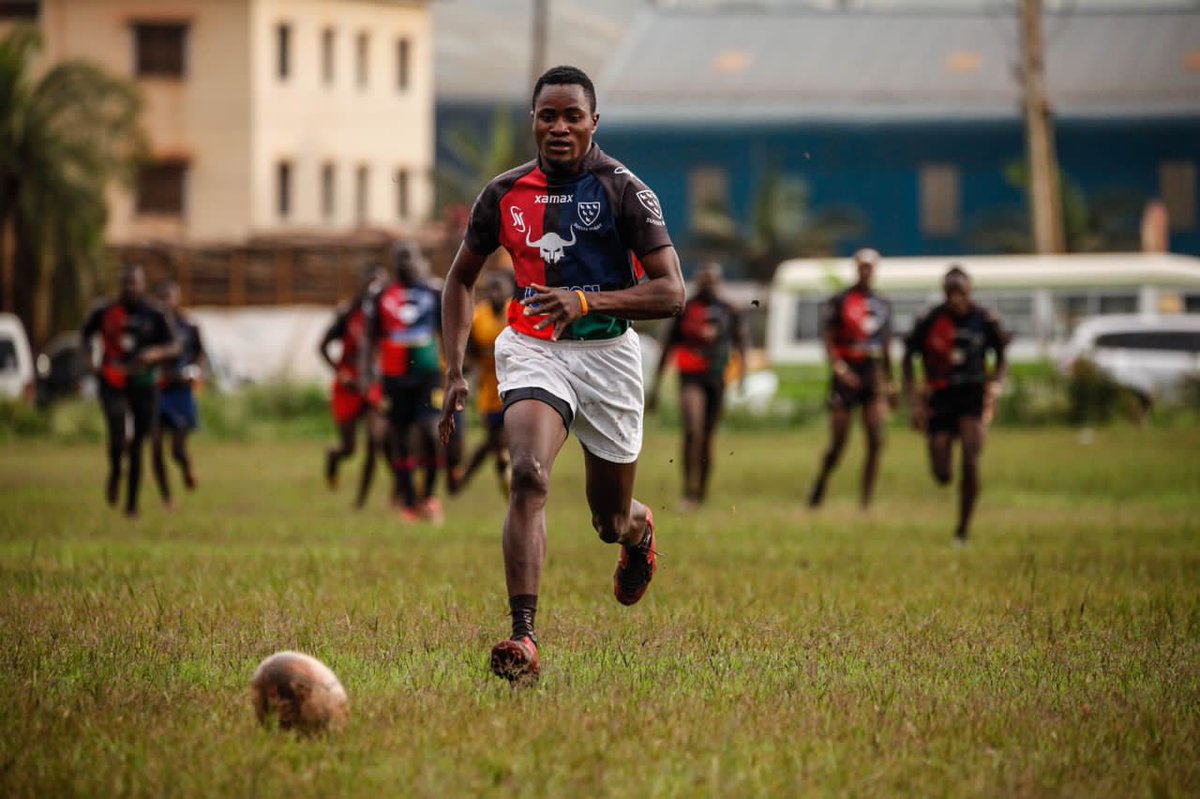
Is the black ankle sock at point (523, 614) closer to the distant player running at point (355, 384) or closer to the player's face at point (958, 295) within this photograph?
the player's face at point (958, 295)

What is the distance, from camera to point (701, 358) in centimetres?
2091

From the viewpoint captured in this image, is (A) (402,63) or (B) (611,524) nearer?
(B) (611,524)

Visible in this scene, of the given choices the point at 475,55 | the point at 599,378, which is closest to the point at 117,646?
the point at 599,378

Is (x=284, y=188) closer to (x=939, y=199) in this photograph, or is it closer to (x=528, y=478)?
(x=939, y=199)

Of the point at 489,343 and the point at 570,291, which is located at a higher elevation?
the point at 570,291

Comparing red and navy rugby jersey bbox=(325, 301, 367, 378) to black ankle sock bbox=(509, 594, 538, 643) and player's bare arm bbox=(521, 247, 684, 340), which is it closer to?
player's bare arm bbox=(521, 247, 684, 340)

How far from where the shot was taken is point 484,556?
47.6ft

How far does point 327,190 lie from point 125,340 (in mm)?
42835

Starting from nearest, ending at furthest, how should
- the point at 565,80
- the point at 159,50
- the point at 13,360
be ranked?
the point at 565,80 → the point at 13,360 → the point at 159,50

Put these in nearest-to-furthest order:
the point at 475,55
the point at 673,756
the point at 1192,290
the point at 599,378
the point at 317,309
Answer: the point at 673,756, the point at 599,378, the point at 1192,290, the point at 317,309, the point at 475,55

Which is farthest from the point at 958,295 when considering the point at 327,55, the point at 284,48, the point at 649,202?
the point at 327,55

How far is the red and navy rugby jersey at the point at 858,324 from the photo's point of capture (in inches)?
789

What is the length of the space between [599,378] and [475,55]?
71.9 metres

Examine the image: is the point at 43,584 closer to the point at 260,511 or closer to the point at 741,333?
the point at 260,511
